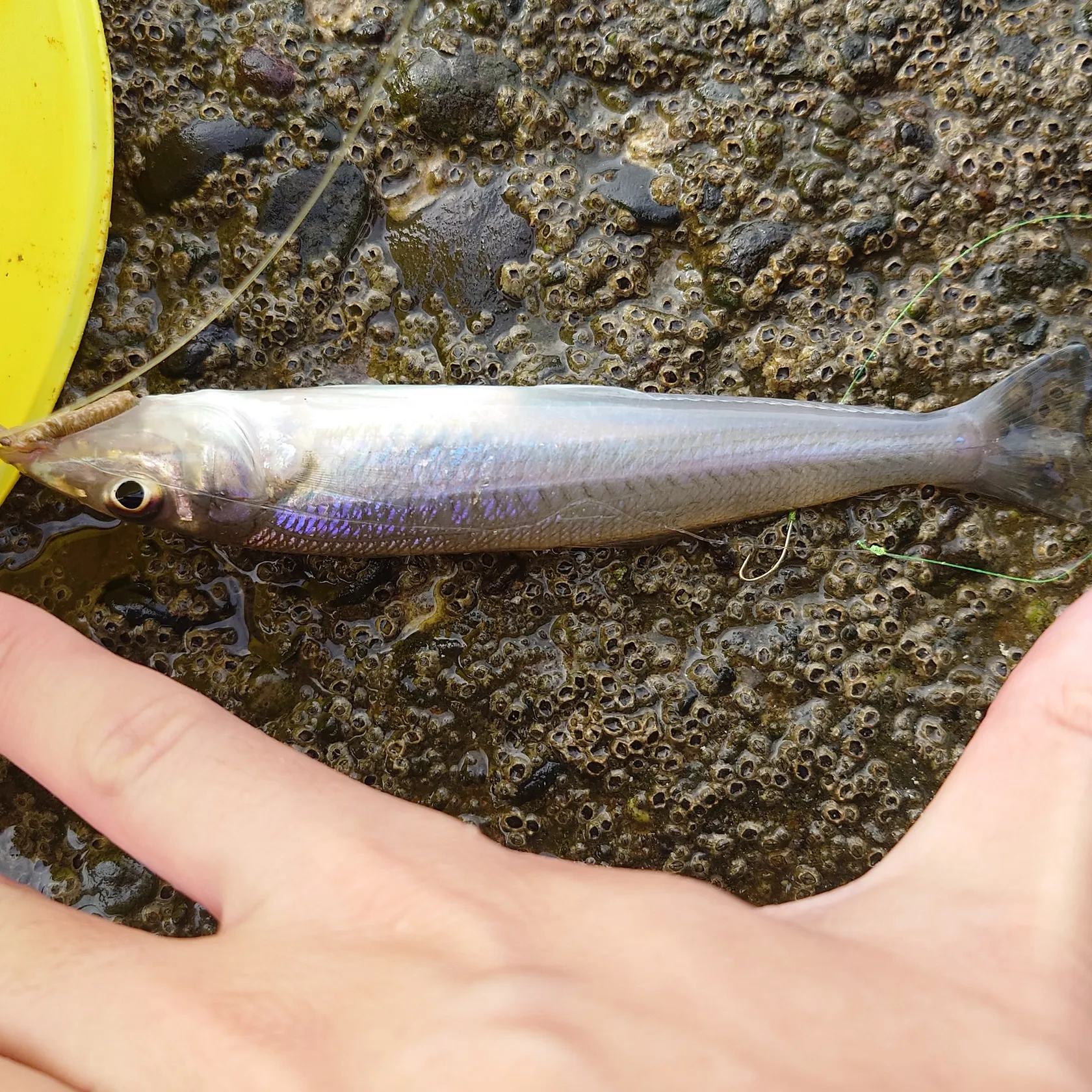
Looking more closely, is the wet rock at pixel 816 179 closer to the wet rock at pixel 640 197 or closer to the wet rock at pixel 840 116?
A: the wet rock at pixel 840 116

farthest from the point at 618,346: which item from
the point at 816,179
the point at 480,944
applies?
the point at 480,944

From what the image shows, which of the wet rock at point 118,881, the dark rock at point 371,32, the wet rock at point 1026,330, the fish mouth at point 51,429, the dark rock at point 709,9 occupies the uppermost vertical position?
the dark rock at point 709,9

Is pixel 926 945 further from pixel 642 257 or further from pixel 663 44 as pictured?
pixel 663 44

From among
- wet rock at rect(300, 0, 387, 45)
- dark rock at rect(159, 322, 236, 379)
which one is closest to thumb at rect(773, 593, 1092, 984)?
dark rock at rect(159, 322, 236, 379)

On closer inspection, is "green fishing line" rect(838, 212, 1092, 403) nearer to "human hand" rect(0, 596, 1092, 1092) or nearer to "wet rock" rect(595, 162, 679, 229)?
"wet rock" rect(595, 162, 679, 229)

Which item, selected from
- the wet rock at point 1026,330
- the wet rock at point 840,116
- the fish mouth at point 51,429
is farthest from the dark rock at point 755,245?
the fish mouth at point 51,429

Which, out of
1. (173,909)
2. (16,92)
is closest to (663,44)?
(16,92)
